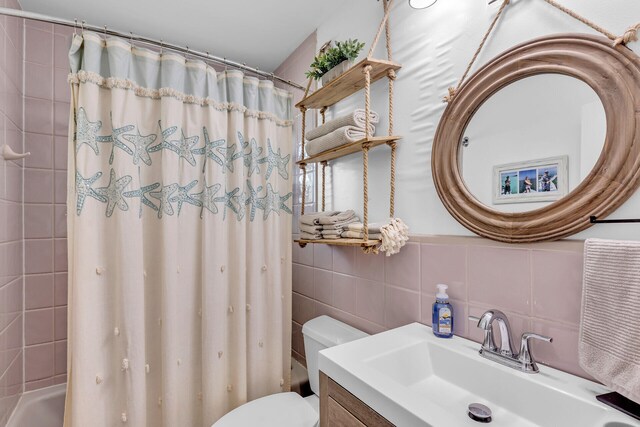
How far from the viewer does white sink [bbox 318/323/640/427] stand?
0.67 m

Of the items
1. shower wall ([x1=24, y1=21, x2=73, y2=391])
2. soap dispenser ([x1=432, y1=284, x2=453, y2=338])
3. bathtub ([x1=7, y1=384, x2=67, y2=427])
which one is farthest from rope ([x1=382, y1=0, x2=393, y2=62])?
bathtub ([x1=7, y1=384, x2=67, y2=427])

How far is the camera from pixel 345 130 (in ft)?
4.17

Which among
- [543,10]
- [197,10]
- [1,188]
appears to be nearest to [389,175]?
[543,10]

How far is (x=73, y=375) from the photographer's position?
122cm

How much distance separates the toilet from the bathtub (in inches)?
42.0

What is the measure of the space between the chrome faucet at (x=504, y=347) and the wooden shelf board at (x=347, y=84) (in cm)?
99

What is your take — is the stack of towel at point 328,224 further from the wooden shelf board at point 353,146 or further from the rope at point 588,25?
the rope at point 588,25

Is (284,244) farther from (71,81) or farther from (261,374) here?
(71,81)

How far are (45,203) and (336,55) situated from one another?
5.73 feet

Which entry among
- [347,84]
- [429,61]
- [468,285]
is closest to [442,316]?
[468,285]

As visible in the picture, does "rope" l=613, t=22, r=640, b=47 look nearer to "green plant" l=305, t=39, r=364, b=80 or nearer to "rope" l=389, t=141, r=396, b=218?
"rope" l=389, t=141, r=396, b=218

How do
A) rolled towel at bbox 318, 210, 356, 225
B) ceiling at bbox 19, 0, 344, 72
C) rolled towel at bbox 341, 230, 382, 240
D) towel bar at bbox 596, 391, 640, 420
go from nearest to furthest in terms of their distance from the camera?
towel bar at bbox 596, 391, 640, 420 → rolled towel at bbox 341, 230, 382, 240 → rolled towel at bbox 318, 210, 356, 225 → ceiling at bbox 19, 0, 344, 72

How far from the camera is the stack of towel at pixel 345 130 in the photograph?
1.28m

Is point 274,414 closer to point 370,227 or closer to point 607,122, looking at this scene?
point 370,227
